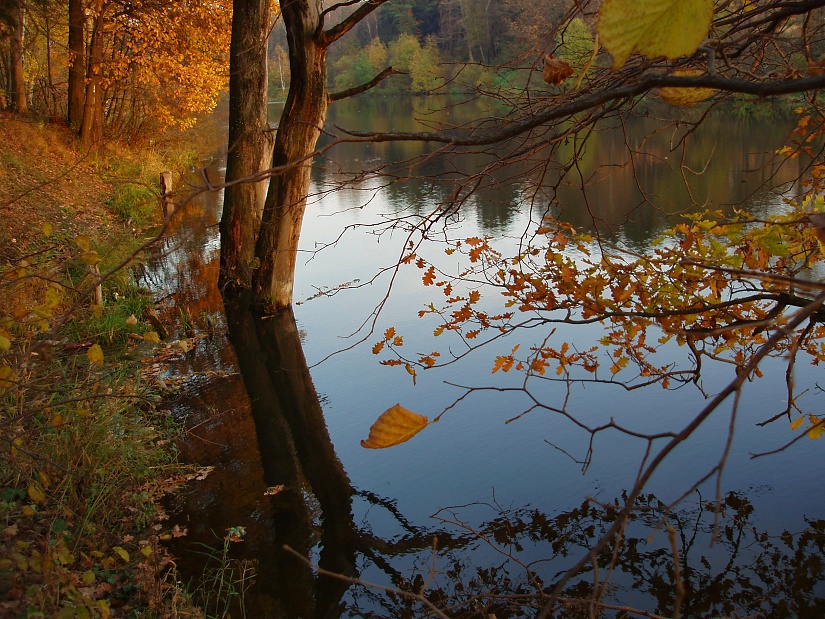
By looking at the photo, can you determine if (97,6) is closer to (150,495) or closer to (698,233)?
(150,495)

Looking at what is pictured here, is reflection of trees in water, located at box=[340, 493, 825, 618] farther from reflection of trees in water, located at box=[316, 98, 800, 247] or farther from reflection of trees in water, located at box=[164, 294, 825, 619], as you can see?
reflection of trees in water, located at box=[316, 98, 800, 247]

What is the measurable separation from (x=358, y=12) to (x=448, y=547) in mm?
4774

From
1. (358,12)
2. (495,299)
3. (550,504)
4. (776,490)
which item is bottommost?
(550,504)

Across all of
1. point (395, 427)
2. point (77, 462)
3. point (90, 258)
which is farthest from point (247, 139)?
point (395, 427)

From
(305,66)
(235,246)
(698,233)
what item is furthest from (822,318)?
(235,246)

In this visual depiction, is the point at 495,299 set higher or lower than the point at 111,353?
higher

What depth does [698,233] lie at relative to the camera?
11.4 ft

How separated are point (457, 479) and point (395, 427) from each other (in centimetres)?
460

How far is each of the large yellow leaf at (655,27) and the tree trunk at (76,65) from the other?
51.8 ft

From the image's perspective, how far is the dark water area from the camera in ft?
13.1

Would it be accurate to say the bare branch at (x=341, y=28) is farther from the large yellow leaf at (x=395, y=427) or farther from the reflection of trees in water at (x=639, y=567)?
the large yellow leaf at (x=395, y=427)

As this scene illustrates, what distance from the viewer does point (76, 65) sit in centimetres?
1620

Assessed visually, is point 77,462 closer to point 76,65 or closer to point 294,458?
point 294,458

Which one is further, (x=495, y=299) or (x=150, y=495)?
(x=495, y=299)
